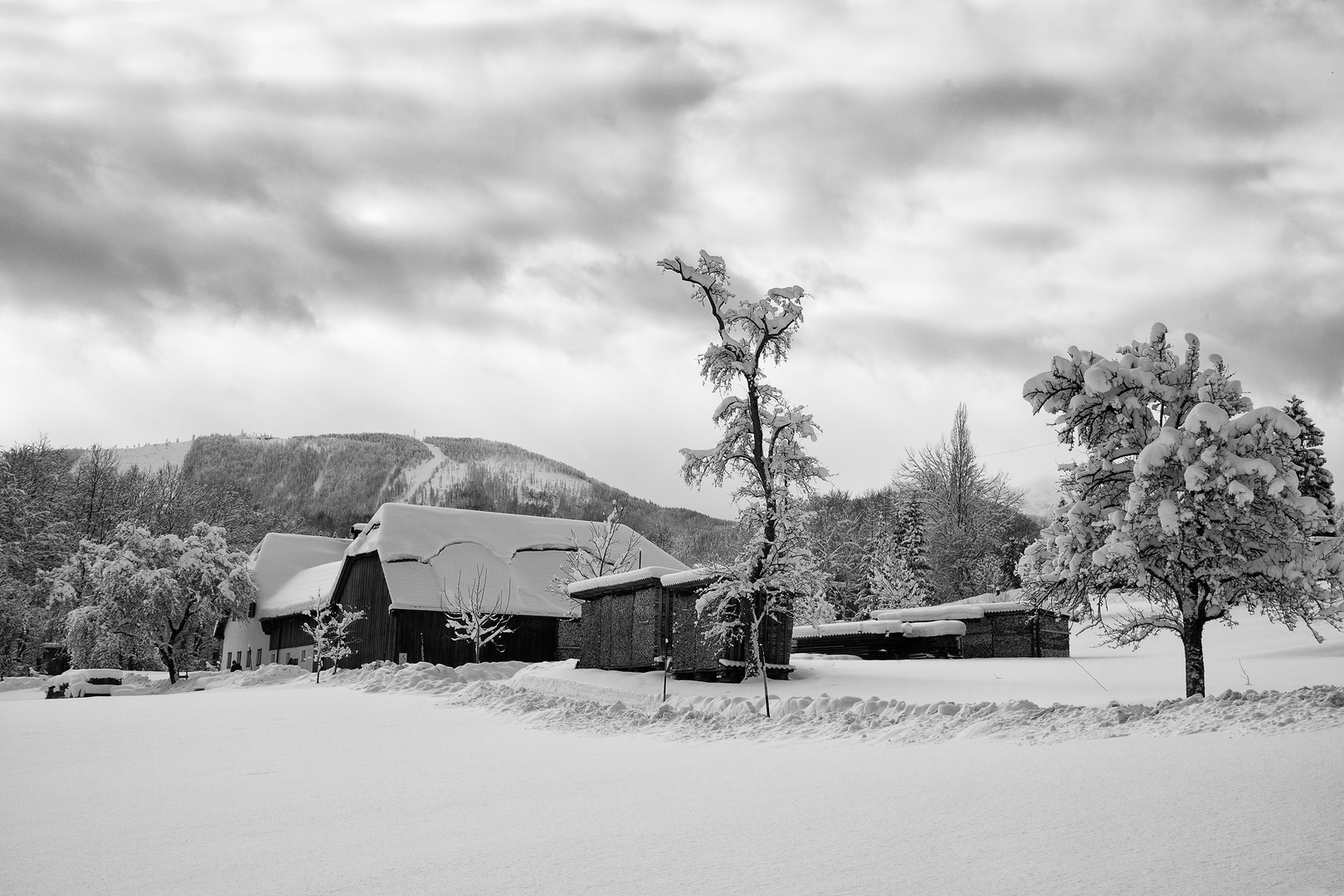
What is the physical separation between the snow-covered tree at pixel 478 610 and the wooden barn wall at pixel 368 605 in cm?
240

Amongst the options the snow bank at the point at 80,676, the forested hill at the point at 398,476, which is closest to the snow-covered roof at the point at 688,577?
the snow bank at the point at 80,676

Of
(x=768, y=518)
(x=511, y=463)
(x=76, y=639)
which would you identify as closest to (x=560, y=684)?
(x=768, y=518)

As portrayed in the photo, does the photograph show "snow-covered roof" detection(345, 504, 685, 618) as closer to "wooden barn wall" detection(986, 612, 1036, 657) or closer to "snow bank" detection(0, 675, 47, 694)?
"wooden barn wall" detection(986, 612, 1036, 657)

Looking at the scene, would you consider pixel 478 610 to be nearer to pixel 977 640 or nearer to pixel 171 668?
pixel 171 668

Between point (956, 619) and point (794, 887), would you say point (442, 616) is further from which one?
point (794, 887)

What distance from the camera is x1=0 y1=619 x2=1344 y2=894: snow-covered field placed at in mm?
5105

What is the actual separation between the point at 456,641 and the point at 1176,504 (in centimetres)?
2998

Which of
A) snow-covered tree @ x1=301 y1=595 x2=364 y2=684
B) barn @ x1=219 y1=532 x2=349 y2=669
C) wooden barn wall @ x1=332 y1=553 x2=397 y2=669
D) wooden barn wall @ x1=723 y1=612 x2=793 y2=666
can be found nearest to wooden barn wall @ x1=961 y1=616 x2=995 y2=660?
wooden barn wall @ x1=723 y1=612 x2=793 y2=666

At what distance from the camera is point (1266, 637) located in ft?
82.9

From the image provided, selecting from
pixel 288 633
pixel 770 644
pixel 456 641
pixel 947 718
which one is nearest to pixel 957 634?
pixel 770 644

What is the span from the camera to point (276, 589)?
154 ft

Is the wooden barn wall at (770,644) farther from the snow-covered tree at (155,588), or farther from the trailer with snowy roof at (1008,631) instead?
the snow-covered tree at (155,588)

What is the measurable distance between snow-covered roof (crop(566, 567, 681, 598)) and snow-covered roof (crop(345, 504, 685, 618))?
12.7 m

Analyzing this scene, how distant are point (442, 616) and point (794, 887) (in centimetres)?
3362
